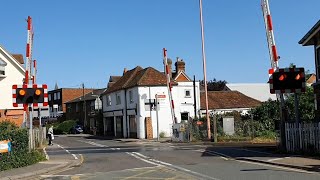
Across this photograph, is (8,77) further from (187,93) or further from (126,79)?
(187,93)

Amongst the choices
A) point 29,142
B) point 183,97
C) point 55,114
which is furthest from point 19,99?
point 55,114

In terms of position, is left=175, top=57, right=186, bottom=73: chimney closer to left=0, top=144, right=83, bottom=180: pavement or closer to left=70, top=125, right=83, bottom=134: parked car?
left=70, top=125, right=83, bottom=134: parked car

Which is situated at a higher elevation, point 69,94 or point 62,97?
point 69,94

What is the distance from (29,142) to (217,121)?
23.1m

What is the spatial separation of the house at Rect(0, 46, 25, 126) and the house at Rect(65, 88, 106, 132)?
56.5 feet

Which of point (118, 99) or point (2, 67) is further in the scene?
point (118, 99)

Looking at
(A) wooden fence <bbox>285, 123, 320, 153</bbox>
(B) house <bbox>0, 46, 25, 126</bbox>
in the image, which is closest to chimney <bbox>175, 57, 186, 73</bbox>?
(B) house <bbox>0, 46, 25, 126</bbox>

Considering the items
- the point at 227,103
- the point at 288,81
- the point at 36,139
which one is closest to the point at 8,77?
the point at 36,139

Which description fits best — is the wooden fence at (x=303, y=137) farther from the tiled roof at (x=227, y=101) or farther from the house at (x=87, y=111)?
the house at (x=87, y=111)

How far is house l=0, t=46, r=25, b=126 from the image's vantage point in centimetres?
4619

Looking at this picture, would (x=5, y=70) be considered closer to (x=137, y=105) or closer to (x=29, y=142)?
(x=137, y=105)

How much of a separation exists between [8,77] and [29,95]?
1168 inches

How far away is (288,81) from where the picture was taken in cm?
2189

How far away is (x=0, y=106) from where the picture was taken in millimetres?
46219
